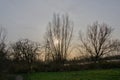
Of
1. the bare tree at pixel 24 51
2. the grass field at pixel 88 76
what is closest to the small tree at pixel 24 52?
the bare tree at pixel 24 51

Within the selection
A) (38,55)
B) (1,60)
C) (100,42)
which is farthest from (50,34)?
(1,60)

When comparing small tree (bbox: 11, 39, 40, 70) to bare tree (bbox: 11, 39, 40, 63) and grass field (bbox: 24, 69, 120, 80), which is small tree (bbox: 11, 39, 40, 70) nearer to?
Answer: bare tree (bbox: 11, 39, 40, 63)

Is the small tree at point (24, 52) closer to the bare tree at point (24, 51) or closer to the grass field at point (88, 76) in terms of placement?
the bare tree at point (24, 51)

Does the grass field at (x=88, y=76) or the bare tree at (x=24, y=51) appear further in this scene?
the bare tree at (x=24, y=51)

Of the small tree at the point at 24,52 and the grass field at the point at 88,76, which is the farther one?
the small tree at the point at 24,52

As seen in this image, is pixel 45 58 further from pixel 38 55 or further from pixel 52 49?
pixel 52 49

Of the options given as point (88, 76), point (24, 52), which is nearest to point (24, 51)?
point (24, 52)

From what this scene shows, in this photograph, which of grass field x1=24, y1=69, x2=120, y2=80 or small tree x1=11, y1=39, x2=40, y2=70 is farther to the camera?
small tree x1=11, y1=39, x2=40, y2=70

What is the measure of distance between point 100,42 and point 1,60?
1941 inches

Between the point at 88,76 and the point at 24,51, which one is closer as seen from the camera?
the point at 88,76

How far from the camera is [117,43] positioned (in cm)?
7306

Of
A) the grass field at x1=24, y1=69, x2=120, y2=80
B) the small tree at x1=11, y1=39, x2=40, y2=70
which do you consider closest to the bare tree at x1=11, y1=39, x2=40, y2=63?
the small tree at x1=11, y1=39, x2=40, y2=70

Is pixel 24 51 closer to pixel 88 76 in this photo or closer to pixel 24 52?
pixel 24 52

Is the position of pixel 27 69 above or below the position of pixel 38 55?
below
